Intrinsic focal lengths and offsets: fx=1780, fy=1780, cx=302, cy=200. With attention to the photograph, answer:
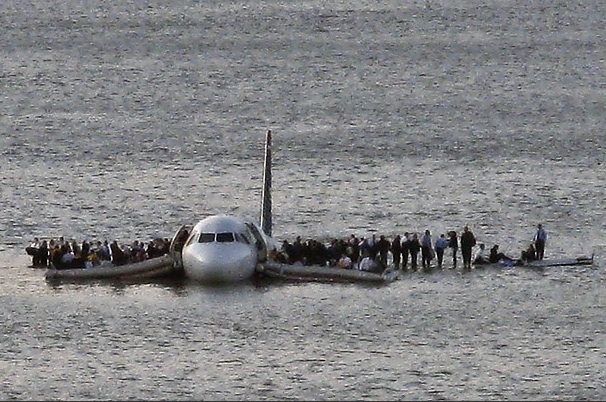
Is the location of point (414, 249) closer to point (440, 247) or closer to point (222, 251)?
point (440, 247)

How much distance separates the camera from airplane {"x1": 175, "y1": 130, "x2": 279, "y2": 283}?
73.3m

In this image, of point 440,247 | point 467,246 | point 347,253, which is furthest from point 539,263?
point 347,253

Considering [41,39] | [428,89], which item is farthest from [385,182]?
[41,39]

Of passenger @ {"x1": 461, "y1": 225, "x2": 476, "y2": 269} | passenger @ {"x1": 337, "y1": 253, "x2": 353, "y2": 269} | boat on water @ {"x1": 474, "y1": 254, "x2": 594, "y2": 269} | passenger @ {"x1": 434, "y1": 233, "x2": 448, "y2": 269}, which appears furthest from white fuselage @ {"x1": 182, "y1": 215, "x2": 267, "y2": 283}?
boat on water @ {"x1": 474, "y1": 254, "x2": 594, "y2": 269}

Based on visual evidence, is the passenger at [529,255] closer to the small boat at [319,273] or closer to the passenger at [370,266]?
the small boat at [319,273]

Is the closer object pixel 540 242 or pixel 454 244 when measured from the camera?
pixel 454 244

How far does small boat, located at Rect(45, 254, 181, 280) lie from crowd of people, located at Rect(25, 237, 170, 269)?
1.00 metres

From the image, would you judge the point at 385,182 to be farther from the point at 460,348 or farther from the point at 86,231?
the point at 460,348

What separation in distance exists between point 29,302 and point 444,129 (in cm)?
5726

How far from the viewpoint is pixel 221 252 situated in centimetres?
7350

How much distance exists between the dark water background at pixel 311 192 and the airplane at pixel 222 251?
858 millimetres

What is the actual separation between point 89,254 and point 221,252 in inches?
274

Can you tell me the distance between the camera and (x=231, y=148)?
4545 inches

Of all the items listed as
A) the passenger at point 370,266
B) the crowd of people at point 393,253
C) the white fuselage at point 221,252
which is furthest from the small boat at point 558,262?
the white fuselage at point 221,252
